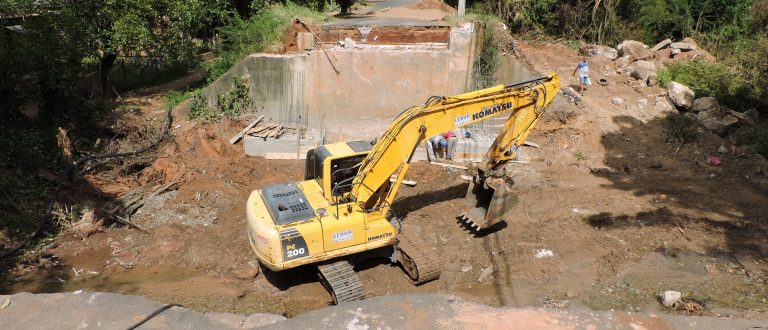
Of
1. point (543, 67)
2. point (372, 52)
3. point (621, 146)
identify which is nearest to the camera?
point (621, 146)

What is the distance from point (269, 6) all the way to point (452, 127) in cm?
1229

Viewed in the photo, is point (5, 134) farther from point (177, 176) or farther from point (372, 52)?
point (372, 52)

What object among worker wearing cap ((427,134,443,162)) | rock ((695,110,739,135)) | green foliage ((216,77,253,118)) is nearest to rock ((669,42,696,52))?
rock ((695,110,739,135))

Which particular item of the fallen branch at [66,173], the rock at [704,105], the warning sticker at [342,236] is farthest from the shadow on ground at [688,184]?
the fallen branch at [66,173]

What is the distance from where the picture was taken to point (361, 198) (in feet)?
25.6

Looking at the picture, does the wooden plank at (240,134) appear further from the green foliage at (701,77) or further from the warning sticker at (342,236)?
the green foliage at (701,77)

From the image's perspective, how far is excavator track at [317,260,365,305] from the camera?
24.1 feet

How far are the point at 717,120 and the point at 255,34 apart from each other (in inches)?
523

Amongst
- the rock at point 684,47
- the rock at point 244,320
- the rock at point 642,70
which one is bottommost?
the rock at point 244,320

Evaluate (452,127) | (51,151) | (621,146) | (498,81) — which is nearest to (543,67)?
(498,81)

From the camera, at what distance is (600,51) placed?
17.1 m

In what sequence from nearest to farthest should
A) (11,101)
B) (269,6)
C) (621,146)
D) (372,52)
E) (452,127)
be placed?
(452,127) → (11,101) → (621,146) → (372,52) → (269,6)

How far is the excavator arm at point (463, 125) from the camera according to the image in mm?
7781

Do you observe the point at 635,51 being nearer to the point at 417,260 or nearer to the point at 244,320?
the point at 417,260
